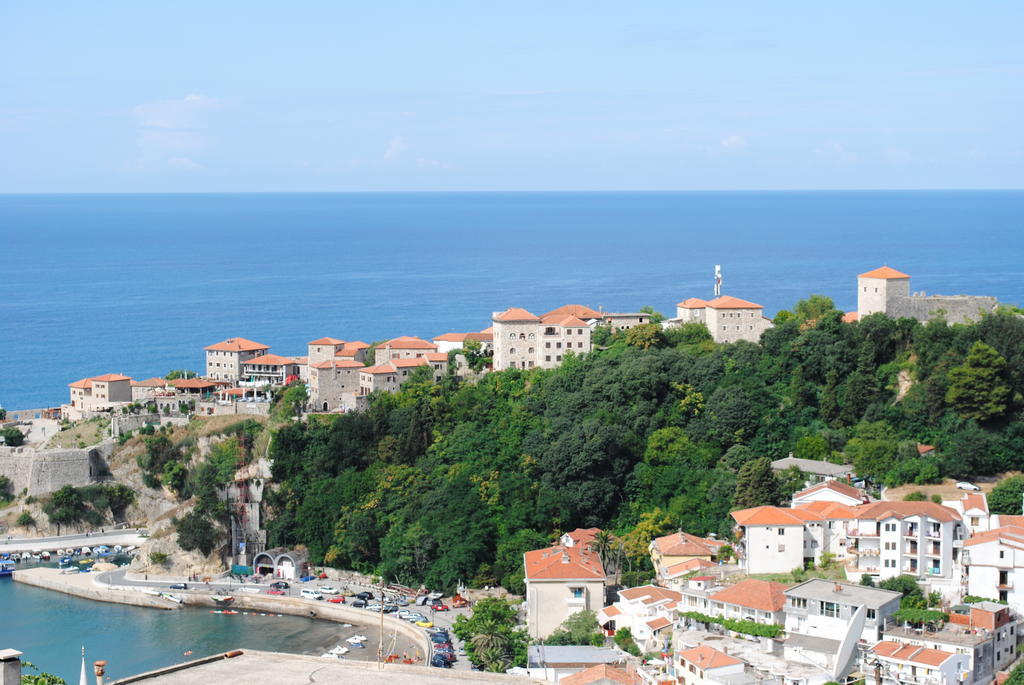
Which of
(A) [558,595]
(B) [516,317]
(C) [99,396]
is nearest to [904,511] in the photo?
(A) [558,595]

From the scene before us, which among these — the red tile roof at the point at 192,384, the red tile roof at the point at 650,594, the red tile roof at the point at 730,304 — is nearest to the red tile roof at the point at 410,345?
the red tile roof at the point at 192,384

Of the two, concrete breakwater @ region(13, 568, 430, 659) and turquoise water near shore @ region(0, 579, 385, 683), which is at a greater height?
concrete breakwater @ region(13, 568, 430, 659)

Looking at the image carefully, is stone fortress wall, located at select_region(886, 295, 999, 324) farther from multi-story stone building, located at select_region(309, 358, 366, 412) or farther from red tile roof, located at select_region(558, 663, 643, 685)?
red tile roof, located at select_region(558, 663, 643, 685)

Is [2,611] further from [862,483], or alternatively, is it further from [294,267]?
[294,267]

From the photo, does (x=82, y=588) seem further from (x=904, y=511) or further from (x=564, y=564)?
(x=904, y=511)

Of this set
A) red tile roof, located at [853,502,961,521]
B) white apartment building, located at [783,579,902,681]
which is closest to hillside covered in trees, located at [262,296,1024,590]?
red tile roof, located at [853,502,961,521]

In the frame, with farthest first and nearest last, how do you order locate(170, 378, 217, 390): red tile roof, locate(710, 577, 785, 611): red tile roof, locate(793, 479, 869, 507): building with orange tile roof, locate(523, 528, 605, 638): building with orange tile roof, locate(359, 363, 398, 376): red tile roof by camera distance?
1. locate(170, 378, 217, 390): red tile roof
2. locate(359, 363, 398, 376): red tile roof
3. locate(793, 479, 869, 507): building with orange tile roof
4. locate(523, 528, 605, 638): building with orange tile roof
5. locate(710, 577, 785, 611): red tile roof

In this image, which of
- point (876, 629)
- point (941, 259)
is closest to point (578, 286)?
point (941, 259)
